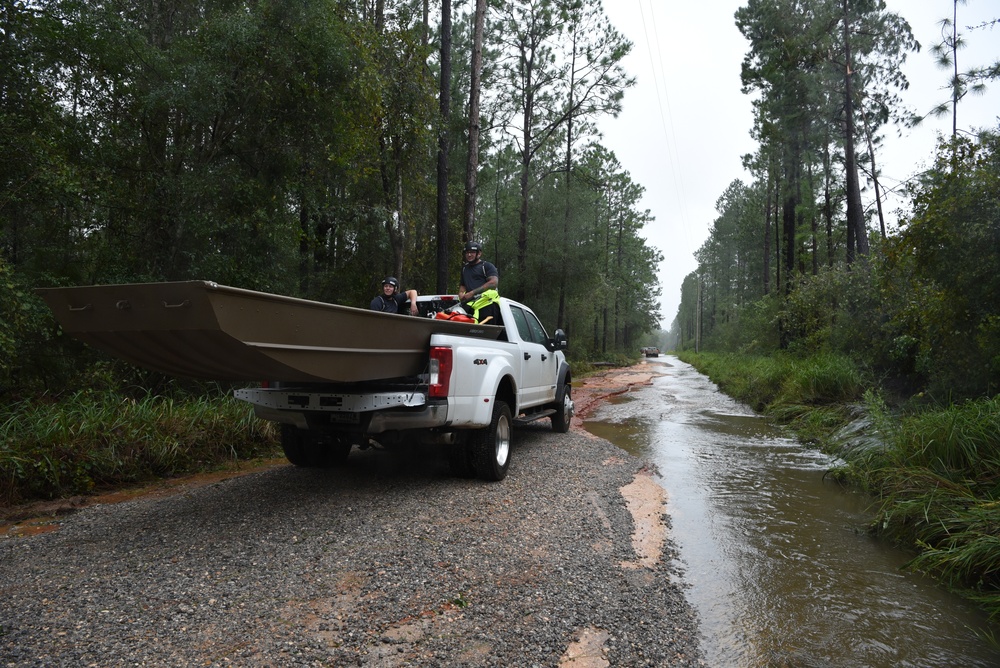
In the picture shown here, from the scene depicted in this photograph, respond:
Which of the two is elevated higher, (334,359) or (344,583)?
(334,359)

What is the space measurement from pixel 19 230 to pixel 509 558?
9.71m

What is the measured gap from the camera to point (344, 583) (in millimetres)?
3396

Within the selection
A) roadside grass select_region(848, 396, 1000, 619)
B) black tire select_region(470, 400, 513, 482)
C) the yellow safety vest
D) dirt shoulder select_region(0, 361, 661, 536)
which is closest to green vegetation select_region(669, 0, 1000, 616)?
roadside grass select_region(848, 396, 1000, 619)

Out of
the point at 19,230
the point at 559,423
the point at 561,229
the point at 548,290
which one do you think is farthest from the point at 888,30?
the point at 19,230

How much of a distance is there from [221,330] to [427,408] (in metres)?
2.04

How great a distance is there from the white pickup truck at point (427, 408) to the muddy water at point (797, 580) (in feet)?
6.34

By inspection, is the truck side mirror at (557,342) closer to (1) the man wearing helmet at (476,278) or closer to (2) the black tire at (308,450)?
(1) the man wearing helmet at (476,278)

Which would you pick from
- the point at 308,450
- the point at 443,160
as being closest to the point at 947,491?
the point at 308,450

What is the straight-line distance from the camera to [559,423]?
9133 mm

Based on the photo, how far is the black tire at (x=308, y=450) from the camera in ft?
20.0

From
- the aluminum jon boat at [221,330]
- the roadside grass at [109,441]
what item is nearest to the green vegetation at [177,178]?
the roadside grass at [109,441]

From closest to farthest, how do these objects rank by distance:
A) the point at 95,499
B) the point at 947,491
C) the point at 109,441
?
1. the point at 947,491
2. the point at 95,499
3. the point at 109,441

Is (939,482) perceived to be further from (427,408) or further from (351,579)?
(351,579)

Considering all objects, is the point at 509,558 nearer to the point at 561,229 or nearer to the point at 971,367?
the point at 971,367
